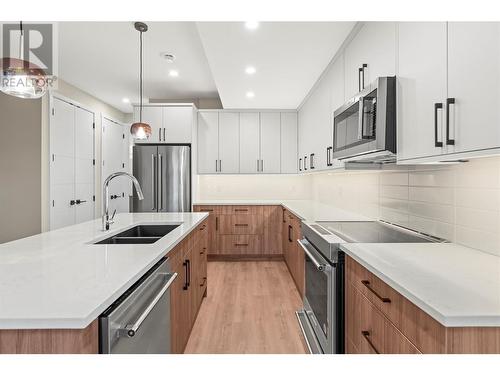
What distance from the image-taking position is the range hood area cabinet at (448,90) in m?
0.99

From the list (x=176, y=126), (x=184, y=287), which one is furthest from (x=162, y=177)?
(x=184, y=287)

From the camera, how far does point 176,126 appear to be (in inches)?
178

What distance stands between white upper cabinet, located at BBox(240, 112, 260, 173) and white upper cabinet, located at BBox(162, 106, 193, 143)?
881 mm

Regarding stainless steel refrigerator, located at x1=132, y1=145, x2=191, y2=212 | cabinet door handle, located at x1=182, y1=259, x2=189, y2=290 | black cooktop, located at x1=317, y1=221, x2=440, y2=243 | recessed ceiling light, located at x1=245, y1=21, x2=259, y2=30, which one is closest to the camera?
black cooktop, located at x1=317, y1=221, x2=440, y2=243

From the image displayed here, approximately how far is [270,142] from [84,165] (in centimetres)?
295

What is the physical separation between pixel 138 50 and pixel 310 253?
2753 mm

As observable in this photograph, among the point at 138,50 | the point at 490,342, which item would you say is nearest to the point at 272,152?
the point at 138,50

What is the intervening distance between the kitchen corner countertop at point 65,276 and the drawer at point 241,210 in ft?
8.89

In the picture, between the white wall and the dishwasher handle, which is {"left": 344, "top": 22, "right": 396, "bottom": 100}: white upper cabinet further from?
the dishwasher handle

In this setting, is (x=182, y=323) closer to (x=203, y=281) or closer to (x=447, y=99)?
(x=203, y=281)

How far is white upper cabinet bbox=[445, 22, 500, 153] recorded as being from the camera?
3.18 feet

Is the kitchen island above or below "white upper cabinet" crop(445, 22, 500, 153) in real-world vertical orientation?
below

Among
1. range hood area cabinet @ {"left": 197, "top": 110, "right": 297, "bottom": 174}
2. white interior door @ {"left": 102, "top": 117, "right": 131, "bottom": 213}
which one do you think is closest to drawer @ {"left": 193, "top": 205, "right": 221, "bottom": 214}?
range hood area cabinet @ {"left": 197, "top": 110, "right": 297, "bottom": 174}

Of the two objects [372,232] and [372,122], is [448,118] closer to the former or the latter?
[372,122]
